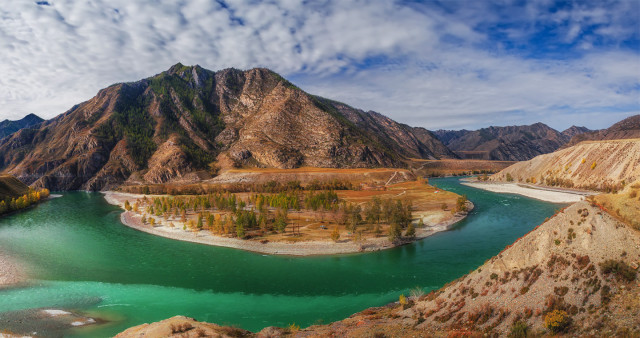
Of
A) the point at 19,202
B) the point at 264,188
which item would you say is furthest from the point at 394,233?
the point at 19,202

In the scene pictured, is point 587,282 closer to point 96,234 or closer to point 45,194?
point 96,234

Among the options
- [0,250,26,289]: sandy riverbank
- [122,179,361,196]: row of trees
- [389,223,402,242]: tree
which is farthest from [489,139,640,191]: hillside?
[0,250,26,289]: sandy riverbank

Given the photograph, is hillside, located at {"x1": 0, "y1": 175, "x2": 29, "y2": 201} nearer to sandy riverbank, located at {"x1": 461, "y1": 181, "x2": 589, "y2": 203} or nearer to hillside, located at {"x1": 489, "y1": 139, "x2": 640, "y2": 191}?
sandy riverbank, located at {"x1": 461, "y1": 181, "x2": 589, "y2": 203}

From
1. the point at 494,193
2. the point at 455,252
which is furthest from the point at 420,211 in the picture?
the point at 494,193

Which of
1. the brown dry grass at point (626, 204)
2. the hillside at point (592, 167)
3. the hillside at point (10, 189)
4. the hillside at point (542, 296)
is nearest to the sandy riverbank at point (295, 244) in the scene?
the hillside at point (542, 296)

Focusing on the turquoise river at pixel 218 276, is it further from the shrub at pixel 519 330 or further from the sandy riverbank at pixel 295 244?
the shrub at pixel 519 330

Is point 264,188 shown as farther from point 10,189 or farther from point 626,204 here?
point 626,204
